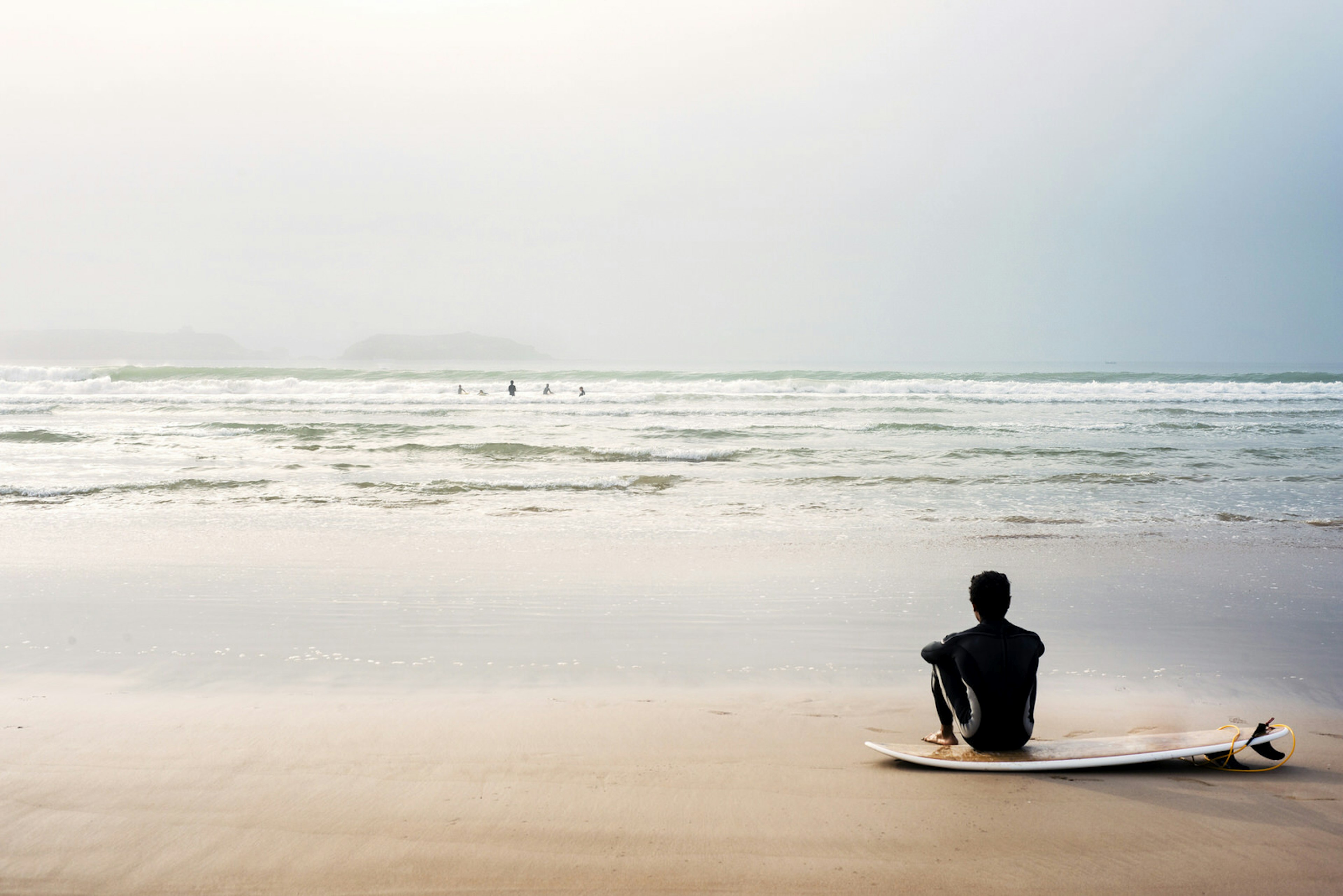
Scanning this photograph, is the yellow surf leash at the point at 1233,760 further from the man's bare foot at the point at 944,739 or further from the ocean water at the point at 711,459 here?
the ocean water at the point at 711,459

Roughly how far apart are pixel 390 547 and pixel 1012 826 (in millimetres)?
7185

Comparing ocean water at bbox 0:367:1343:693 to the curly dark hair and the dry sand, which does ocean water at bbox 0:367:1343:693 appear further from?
the curly dark hair

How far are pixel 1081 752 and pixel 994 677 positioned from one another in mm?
559

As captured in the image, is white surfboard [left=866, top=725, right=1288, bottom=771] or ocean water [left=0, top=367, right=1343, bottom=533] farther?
ocean water [left=0, top=367, right=1343, bottom=533]

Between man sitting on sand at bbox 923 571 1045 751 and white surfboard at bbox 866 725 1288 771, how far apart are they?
0.30 ft

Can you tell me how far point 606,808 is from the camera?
11.1 feet

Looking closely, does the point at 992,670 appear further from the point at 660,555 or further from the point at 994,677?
the point at 660,555

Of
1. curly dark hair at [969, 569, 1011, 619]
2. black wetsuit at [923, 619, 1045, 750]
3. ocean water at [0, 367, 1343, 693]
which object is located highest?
curly dark hair at [969, 569, 1011, 619]

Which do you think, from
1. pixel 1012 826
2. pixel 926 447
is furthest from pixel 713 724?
pixel 926 447

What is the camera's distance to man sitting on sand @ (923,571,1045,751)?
12.2ft

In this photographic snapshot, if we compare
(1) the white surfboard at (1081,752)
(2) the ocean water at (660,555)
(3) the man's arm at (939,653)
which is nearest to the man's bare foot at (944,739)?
(1) the white surfboard at (1081,752)

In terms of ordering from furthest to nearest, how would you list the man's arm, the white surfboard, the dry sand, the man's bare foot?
the man's bare foot < the man's arm < the white surfboard < the dry sand

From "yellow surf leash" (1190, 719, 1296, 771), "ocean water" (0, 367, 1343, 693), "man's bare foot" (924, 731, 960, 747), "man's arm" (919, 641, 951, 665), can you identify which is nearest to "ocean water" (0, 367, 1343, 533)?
"ocean water" (0, 367, 1343, 693)

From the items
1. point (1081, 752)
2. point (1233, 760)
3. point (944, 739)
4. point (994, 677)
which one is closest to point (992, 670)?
point (994, 677)
